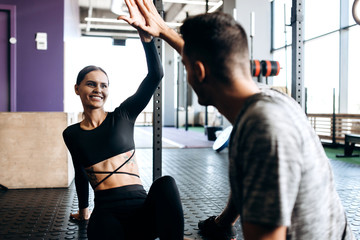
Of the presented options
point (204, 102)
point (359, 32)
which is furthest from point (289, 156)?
point (359, 32)

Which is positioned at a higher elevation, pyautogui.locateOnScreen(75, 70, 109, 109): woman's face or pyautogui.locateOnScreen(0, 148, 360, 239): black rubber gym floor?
pyautogui.locateOnScreen(75, 70, 109, 109): woman's face

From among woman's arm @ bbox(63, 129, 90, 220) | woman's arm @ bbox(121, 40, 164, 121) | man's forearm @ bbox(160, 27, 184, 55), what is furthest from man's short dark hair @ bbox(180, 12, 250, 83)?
woman's arm @ bbox(63, 129, 90, 220)

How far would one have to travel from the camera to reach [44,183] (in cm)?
280

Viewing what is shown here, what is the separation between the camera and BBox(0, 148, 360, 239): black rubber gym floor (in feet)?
5.91

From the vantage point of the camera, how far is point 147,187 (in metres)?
2.79

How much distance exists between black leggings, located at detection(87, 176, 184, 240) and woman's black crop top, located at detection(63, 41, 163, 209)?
0.16 m

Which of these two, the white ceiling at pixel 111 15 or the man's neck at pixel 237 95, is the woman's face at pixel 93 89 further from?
the white ceiling at pixel 111 15

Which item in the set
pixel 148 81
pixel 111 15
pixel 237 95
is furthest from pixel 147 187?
pixel 111 15

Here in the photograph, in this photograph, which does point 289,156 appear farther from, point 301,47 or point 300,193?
point 301,47

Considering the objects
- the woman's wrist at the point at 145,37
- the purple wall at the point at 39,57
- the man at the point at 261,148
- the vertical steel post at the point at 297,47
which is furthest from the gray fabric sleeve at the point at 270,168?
the purple wall at the point at 39,57

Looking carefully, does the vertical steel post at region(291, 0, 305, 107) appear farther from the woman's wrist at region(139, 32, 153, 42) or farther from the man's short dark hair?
the man's short dark hair

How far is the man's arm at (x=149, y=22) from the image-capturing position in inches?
44.9

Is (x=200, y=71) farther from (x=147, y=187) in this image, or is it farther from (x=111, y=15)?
(x=111, y=15)

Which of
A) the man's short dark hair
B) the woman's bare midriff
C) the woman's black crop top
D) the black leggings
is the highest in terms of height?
the man's short dark hair
